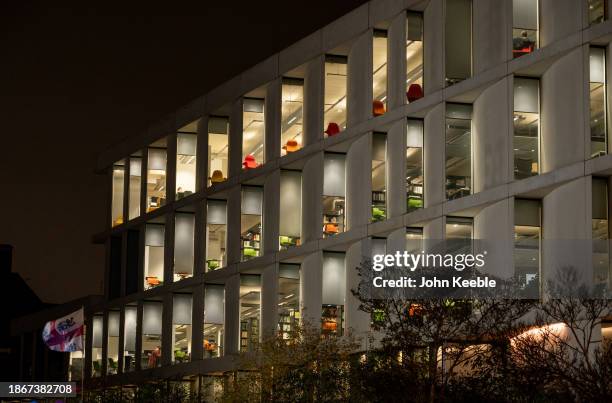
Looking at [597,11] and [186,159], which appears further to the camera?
[186,159]

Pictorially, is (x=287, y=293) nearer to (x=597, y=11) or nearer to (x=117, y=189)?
(x=597, y=11)

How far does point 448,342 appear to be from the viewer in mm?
38375

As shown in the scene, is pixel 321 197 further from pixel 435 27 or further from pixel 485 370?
pixel 485 370

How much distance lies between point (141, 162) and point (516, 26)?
37928 millimetres

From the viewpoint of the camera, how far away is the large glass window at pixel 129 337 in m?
78.6

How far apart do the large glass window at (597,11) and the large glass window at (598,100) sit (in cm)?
99

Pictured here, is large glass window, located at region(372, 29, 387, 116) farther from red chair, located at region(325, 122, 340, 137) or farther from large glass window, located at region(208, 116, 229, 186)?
large glass window, located at region(208, 116, 229, 186)

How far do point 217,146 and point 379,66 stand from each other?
54.8 feet

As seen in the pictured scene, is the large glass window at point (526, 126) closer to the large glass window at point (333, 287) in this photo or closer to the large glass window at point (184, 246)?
the large glass window at point (333, 287)

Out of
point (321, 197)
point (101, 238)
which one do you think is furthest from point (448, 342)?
point (101, 238)

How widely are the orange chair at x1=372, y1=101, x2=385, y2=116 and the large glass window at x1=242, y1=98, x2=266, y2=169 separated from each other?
1182 centimetres

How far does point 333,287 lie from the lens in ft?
191

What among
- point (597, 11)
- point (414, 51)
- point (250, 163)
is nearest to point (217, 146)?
point (250, 163)

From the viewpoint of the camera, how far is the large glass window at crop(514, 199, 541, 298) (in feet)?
150
